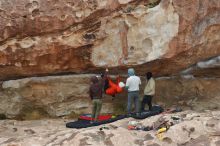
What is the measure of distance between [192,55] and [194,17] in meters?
1.21

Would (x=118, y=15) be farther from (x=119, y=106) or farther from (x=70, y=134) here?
(x=70, y=134)

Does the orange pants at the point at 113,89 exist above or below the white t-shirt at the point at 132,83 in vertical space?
below

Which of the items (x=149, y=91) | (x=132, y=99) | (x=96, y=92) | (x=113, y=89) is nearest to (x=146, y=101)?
(x=149, y=91)

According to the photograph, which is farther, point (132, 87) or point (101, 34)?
point (101, 34)

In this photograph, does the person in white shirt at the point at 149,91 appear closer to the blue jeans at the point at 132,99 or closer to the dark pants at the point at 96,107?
the blue jeans at the point at 132,99

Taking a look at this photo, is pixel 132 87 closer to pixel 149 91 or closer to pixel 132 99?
pixel 132 99

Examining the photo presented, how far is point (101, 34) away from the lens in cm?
1155

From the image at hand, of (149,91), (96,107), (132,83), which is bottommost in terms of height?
(96,107)

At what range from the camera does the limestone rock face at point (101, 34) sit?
1118cm

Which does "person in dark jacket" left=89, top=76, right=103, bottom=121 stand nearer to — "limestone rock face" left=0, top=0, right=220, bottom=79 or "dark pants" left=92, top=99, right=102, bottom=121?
"dark pants" left=92, top=99, right=102, bottom=121

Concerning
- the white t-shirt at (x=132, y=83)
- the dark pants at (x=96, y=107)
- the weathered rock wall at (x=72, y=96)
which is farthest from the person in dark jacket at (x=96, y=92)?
the weathered rock wall at (x=72, y=96)

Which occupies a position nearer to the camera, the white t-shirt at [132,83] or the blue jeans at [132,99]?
the white t-shirt at [132,83]

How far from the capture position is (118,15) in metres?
11.5

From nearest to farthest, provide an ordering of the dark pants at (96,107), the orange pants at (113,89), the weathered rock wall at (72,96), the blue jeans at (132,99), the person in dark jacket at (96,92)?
the person in dark jacket at (96,92)
the dark pants at (96,107)
the blue jeans at (132,99)
the orange pants at (113,89)
the weathered rock wall at (72,96)
